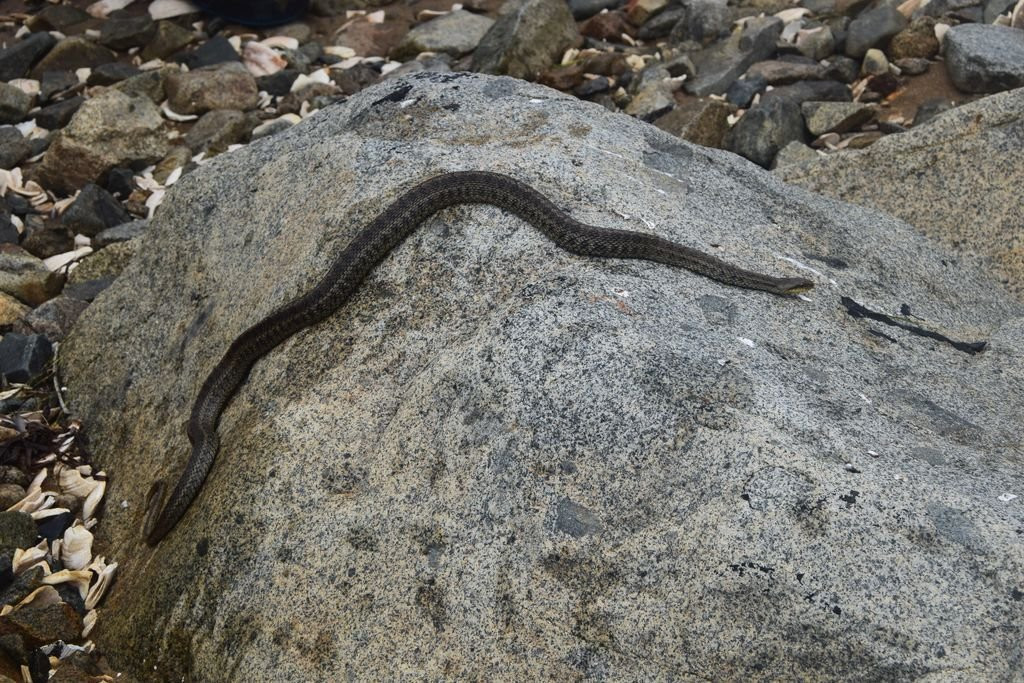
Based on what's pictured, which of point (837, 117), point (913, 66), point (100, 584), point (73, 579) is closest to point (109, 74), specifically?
point (837, 117)

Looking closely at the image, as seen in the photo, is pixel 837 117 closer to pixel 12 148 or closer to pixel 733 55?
pixel 733 55

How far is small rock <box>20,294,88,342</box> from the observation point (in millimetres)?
7113

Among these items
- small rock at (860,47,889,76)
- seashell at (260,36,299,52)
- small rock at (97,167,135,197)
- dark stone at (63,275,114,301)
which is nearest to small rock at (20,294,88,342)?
dark stone at (63,275,114,301)

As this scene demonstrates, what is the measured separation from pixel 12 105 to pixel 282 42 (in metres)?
2.89

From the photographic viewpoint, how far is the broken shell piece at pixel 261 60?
11344mm

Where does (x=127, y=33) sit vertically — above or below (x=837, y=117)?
below

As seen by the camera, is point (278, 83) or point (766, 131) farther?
point (278, 83)

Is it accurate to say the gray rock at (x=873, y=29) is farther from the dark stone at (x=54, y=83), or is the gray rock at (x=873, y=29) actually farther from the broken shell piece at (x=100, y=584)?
the broken shell piece at (x=100, y=584)

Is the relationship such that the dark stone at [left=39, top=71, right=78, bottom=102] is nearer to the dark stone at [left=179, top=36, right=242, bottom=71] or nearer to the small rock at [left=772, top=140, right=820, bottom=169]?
the dark stone at [left=179, top=36, right=242, bottom=71]

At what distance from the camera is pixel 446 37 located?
38.3 ft

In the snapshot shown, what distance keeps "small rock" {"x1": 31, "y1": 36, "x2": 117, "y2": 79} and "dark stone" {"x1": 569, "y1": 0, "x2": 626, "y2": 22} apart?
5081mm

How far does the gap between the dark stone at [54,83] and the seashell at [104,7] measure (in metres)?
1.35

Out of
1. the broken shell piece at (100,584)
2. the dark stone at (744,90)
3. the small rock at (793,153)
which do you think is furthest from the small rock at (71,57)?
the broken shell piece at (100,584)

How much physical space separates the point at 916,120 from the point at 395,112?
17.5 feet
